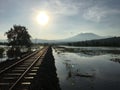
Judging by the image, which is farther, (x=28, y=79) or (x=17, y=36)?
(x=17, y=36)

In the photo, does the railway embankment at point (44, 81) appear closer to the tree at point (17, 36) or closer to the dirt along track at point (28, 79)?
the dirt along track at point (28, 79)

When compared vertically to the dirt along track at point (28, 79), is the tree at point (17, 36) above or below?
above

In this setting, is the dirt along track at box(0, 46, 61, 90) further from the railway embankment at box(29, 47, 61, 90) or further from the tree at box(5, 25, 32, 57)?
the tree at box(5, 25, 32, 57)

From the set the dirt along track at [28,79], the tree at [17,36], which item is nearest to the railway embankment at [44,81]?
the dirt along track at [28,79]

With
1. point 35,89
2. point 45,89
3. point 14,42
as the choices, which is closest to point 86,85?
point 45,89

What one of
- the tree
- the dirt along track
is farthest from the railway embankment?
the tree

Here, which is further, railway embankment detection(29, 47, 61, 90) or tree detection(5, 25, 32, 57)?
tree detection(5, 25, 32, 57)

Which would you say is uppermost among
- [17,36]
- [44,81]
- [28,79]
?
[17,36]

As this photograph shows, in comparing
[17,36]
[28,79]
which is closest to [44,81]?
[28,79]

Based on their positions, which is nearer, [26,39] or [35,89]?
[35,89]

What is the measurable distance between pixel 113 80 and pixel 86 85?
4078mm

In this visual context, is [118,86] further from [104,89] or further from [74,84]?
[74,84]

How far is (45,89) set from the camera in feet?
36.7

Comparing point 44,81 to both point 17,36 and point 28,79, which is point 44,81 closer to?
point 28,79
